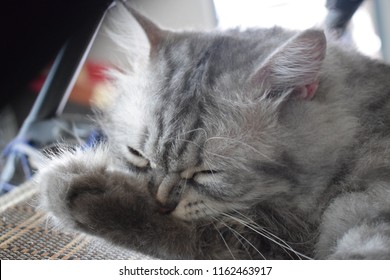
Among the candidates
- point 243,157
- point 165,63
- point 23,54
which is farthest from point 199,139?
point 23,54

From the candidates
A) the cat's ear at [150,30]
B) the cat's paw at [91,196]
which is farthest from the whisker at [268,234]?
the cat's ear at [150,30]

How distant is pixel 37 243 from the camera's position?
Answer: 0.84 metres

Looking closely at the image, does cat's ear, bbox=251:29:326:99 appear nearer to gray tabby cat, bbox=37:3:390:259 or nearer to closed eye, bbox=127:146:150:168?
gray tabby cat, bbox=37:3:390:259

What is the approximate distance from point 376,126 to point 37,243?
64 cm

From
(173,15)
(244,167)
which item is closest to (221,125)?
(244,167)

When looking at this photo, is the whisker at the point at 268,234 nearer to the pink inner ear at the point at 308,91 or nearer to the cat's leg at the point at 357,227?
the cat's leg at the point at 357,227

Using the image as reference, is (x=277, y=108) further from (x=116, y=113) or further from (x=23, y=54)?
(x=23, y=54)

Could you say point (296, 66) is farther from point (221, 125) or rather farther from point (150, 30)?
point (150, 30)

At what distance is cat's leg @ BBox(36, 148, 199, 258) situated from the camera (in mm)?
654

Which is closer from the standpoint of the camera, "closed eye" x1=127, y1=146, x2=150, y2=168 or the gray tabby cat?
the gray tabby cat

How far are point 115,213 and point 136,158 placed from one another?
0.15 meters

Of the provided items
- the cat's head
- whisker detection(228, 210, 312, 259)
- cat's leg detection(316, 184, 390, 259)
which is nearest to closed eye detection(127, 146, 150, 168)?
the cat's head

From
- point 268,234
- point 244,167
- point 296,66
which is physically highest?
point 296,66

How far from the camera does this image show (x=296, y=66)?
691 millimetres
